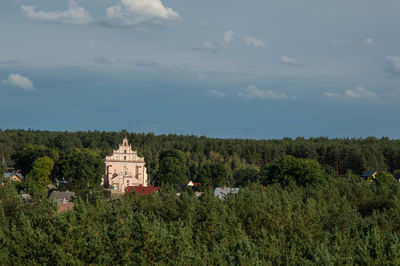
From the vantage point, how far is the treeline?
35688 mm

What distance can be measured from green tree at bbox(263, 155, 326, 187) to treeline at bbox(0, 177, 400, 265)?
5033cm

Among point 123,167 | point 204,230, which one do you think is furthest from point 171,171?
point 204,230

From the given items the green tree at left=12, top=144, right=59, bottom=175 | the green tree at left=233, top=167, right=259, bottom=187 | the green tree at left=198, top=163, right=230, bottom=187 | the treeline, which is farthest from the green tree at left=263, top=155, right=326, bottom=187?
the green tree at left=12, top=144, right=59, bottom=175

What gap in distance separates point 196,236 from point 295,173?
66005 millimetres

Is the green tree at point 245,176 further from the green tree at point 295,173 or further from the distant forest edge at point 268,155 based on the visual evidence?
the green tree at point 295,173

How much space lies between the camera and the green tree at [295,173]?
10644 cm

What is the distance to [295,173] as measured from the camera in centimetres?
10844

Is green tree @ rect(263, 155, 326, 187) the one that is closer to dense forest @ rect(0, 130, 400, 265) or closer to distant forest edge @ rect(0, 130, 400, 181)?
dense forest @ rect(0, 130, 400, 265)

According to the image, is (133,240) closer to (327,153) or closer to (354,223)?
(354,223)

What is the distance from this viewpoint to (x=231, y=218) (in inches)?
1923

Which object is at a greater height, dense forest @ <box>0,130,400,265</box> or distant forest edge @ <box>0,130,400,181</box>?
distant forest edge @ <box>0,130,400,181</box>

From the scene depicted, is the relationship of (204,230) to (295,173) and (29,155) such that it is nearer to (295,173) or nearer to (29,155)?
(295,173)

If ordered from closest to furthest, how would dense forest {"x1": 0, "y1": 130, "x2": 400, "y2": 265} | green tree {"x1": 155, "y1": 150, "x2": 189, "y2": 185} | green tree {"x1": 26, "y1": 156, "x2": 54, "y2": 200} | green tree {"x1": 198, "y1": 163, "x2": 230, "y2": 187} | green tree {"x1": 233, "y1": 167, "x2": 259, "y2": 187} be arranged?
dense forest {"x1": 0, "y1": 130, "x2": 400, "y2": 265}
green tree {"x1": 26, "y1": 156, "x2": 54, "y2": 200}
green tree {"x1": 155, "y1": 150, "x2": 189, "y2": 185}
green tree {"x1": 198, "y1": 163, "x2": 230, "y2": 187}
green tree {"x1": 233, "y1": 167, "x2": 259, "y2": 187}

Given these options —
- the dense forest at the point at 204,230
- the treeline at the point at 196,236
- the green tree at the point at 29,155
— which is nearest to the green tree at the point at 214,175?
the green tree at the point at 29,155
